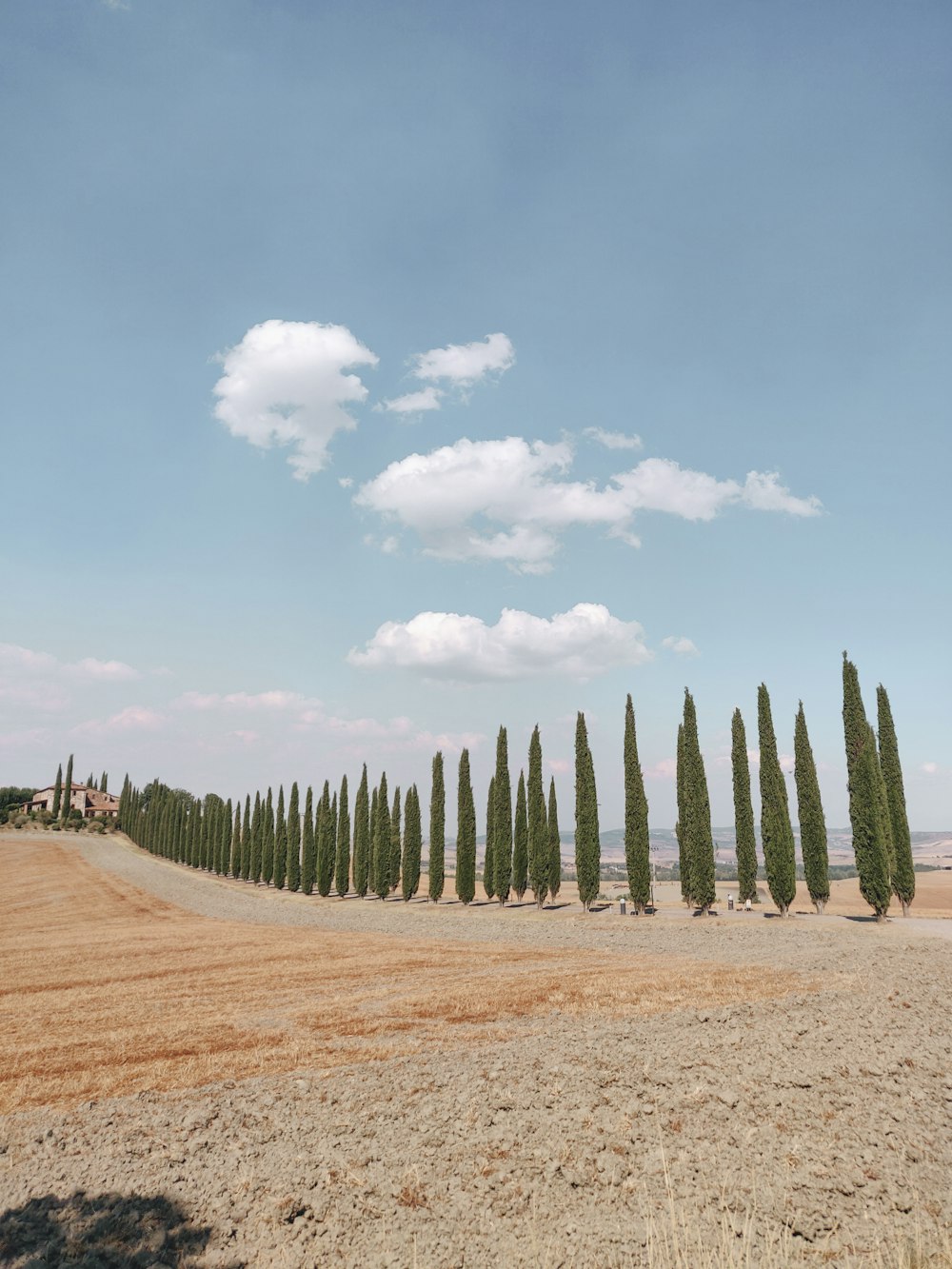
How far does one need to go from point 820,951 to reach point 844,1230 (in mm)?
16721

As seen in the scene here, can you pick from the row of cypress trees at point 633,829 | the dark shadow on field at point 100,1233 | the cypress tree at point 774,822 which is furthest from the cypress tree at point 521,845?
the dark shadow on field at point 100,1233

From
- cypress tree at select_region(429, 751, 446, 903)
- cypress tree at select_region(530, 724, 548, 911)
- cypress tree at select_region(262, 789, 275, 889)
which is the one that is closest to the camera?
cypress tree at select_region(530, 724, 548, 911)

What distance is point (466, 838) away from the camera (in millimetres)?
52719

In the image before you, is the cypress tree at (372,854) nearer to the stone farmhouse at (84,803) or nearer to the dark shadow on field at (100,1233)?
the dark shadow on field at (100,1233)

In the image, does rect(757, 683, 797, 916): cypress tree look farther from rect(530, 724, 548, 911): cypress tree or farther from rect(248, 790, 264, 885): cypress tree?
rect(248, 790, 264, 885): cypress tree

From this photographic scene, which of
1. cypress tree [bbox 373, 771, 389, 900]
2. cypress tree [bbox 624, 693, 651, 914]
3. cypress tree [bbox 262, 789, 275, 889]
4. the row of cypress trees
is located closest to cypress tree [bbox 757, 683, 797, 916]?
the row of cypress trees

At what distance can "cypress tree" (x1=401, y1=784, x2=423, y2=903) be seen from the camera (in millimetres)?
53025

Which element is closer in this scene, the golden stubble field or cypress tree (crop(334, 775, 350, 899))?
the golden stubble field

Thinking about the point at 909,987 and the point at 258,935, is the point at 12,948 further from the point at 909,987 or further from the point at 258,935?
the point at 909,987

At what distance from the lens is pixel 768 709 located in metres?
40.7

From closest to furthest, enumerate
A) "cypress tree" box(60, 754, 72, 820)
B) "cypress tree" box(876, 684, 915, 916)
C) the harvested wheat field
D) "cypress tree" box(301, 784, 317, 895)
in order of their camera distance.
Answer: the harvested wheat field < "cypress tree" box(876, 684, 915, 916) < "cypress tree" box(301, 784, 317, 895) < "cypress tree" box(60, 754, 72, 820)

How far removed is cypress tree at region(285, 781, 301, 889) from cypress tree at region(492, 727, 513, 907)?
24409 millimetres

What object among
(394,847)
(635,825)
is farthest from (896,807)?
(394,847)

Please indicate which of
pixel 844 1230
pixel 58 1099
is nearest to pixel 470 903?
pixel 58 1099
